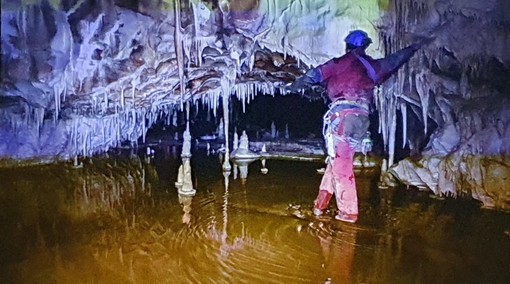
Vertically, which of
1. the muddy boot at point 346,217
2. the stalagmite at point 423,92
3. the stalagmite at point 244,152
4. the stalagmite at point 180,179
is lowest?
the muddy boot at point 346,217

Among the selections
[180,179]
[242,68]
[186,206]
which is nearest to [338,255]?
[186,206]

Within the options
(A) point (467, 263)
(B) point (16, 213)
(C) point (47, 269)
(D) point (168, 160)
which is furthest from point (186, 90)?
(A) point (467, 263)

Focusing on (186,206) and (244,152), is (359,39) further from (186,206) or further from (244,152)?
(186,206)

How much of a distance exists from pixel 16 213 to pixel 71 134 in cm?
102

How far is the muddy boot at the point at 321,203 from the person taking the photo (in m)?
2.50

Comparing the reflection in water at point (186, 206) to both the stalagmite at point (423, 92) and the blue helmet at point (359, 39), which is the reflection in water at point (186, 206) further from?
the stalagmite at point (423, 92)

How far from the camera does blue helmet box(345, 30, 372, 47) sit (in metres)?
2.58

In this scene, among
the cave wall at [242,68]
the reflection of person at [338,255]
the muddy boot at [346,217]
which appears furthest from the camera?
the cave wall at [242,68]

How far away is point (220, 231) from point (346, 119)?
0.80 meters

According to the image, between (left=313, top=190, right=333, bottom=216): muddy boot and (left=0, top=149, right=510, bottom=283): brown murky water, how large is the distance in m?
0.07

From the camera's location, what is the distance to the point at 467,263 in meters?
2.07

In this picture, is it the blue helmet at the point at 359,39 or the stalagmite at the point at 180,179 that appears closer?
the blue helmet at the point at 359,39

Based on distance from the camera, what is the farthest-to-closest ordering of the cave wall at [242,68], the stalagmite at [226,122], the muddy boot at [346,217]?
the stalagmite at [226,122] < the cave wall at [242,68] < the muddy boot at [346,217]

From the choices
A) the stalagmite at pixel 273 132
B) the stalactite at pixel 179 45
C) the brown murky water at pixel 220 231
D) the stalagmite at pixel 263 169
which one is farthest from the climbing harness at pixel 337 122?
the stalactite at pixel 179 45
